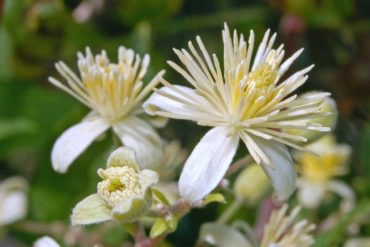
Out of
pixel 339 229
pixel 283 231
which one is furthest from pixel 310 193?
pixel 283 231

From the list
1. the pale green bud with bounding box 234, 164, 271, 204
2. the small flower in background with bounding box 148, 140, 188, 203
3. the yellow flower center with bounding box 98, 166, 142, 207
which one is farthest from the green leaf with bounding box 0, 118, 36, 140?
the yellow flower center with bounding box 98, 166, 142, 207

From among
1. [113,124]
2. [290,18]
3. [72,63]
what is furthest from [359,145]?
[113,124]

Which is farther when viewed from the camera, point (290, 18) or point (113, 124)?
point (290, 18)

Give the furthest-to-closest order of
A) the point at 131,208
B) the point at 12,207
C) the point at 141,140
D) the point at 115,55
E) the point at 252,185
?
the point at 115,55
the point at 12,207
the point at 252,185
the point at 141,140
the point at 131,208

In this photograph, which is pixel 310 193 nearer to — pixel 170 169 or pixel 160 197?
pixel 170 169

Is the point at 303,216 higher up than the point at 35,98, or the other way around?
the point at 35,98

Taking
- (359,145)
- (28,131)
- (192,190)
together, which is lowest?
(359,145)

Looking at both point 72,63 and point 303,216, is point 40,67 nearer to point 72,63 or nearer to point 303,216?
point 72,63

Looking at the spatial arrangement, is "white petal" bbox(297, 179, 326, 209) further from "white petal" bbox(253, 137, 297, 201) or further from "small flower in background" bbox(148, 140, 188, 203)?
"white petal" bbox(253, 137, 297, 201)
